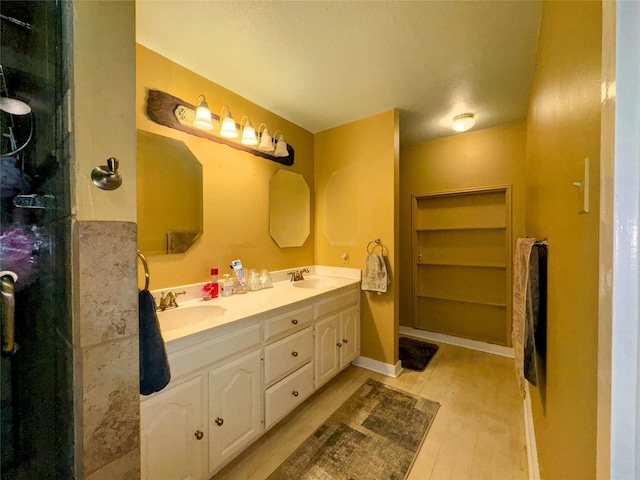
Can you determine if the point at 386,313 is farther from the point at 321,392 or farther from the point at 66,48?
the point at 66,48

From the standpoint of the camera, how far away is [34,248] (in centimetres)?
71

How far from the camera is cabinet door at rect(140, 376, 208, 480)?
99 centimetres

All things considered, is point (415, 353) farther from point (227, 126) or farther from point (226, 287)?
point (227, 126)

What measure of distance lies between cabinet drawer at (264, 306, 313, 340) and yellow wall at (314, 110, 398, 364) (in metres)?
0.87

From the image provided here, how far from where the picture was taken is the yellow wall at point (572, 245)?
1.60 feet

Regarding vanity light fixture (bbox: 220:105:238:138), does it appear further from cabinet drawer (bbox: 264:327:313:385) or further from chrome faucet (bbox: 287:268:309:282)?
cabinet drawer (bbox: 264:327:313:385)

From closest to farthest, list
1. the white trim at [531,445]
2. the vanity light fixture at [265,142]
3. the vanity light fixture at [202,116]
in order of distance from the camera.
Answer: the white trim at [531,445], the vanity light fixture at [202,116], the vanity light fixture at [265,142]

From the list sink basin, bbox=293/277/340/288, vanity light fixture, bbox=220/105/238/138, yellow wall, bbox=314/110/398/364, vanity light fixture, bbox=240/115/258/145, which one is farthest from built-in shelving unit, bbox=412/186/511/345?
vanity light fixture, bbox=220/105/238/138

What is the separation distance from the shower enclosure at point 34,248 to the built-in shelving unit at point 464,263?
3186 millimetres

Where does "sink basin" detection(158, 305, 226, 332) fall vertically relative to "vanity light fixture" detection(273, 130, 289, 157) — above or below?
below

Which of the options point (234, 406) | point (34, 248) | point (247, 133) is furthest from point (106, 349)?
point (247, 133)

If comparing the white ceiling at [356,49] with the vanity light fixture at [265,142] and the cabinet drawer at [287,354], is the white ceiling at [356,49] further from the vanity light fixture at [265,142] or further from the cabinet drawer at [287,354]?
the cabinet drawer at [287,354]

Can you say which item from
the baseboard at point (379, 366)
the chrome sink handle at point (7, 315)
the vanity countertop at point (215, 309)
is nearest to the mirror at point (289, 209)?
the vanity countertop at point (215, 309)

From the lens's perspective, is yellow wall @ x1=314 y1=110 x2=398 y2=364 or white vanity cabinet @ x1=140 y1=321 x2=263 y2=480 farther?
yellow wall @ x1=314 y1=110 x2=398 y2=364
